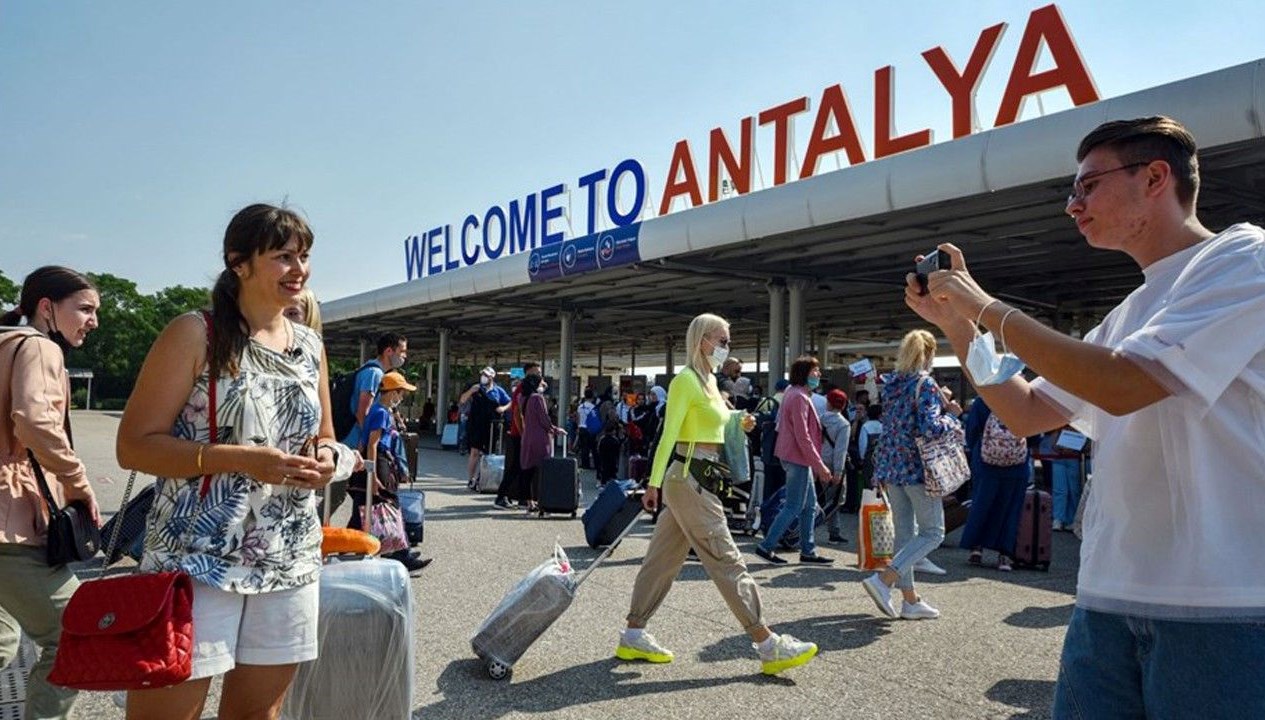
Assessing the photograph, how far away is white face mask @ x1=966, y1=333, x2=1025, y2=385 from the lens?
2.06m

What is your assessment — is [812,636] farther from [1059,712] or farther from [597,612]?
[1059,712]

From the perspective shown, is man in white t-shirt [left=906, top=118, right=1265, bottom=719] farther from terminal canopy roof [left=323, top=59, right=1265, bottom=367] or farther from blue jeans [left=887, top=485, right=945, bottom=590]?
terminal canopy roof [left=323, top=59, right=1265, bottom=367]

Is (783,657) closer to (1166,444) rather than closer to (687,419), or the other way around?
(687,419)

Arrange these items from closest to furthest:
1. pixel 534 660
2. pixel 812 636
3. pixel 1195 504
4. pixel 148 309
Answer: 1. pixel 1195 504
2. pixel 534 660
3. pixel 812 636
4. pixel 148 309

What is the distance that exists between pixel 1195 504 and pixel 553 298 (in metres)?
24.9

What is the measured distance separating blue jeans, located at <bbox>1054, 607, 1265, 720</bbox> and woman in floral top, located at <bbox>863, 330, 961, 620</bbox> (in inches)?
173

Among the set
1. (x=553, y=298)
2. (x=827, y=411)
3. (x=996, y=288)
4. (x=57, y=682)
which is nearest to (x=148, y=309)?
(x=553, y=298)

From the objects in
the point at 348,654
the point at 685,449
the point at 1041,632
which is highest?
the point at 685,449

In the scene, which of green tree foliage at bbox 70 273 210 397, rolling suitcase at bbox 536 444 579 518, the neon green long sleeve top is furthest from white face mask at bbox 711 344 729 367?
green tree foliage at bbox 70 273 210 397

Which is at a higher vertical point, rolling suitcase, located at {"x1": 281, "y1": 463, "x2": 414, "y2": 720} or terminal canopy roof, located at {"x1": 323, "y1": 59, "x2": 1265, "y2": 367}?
terminal canopy roof, located at {"x1": 323, "y1": 59, "x2": 1265, "y2": 367}

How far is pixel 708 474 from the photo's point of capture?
5094 millimetres

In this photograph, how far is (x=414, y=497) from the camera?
812cm

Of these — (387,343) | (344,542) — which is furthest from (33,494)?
(387,343)

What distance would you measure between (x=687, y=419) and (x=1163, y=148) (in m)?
3.47
